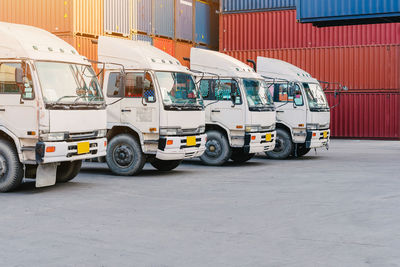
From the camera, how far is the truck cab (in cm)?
1700

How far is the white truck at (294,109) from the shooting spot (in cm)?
1700

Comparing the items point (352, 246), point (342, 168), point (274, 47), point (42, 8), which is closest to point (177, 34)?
point (274, 47)

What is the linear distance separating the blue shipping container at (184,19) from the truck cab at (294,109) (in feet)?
32.0

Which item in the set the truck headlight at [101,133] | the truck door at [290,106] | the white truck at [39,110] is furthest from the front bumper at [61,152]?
the truck door at [290,106]

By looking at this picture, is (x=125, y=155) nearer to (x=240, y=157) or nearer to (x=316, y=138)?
(x=240, y=157)

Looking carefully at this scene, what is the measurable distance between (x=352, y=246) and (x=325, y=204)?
2.78 metres

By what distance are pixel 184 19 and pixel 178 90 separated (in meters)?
14.8

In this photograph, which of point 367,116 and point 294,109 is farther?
point 367,116

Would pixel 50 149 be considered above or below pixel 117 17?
below

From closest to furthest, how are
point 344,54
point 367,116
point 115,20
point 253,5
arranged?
point 115,20
point 367,116
point 344,54
point 253,5

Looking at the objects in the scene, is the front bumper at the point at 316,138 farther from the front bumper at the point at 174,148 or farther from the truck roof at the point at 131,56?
the truck roof at the point at 131,56

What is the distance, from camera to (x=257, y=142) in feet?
49.2

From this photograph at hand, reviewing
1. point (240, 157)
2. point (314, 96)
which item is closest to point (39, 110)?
point (240, 157)

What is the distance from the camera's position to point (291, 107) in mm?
17078
